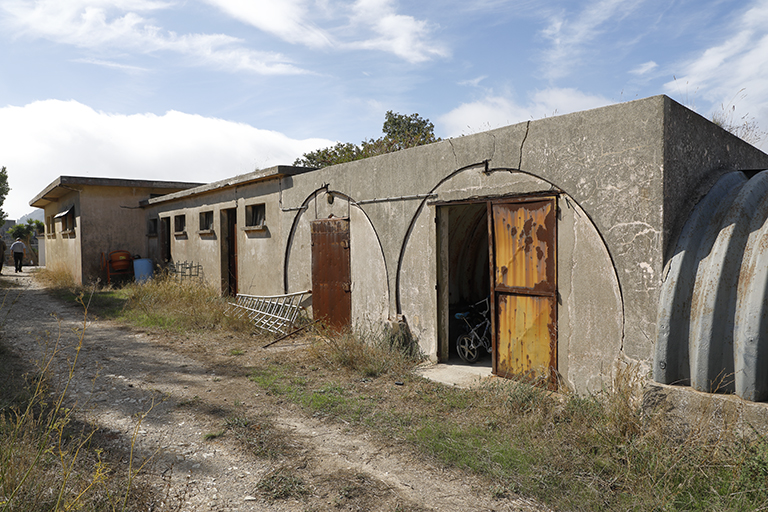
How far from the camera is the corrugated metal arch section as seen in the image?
137 inches

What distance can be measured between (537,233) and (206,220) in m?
9.90

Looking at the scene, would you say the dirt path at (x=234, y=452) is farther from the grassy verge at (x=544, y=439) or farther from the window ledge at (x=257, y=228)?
the window ledge at (x=257, y=228)

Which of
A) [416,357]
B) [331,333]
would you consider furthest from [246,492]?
[331,333]

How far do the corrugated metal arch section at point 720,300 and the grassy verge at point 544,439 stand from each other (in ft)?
1.33

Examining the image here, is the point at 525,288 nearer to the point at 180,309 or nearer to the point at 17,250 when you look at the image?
the point at 180,309

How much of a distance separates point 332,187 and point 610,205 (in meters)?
4.80

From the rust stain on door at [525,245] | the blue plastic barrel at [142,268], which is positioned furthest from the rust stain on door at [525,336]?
the blue plastic barrel at [142,268]

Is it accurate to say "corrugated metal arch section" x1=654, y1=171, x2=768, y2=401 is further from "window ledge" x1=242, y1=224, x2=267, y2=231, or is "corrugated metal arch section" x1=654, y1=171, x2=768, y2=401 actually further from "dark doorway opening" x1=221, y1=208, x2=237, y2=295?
"dark doorway opening" x1=221, y1=208, x2=237, y2=295

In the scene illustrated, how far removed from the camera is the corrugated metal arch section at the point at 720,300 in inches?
137

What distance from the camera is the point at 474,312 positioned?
709cm

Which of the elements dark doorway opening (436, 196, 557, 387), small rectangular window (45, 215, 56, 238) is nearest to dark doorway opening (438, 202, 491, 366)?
dark doorway opening (436, 196, 557, 387)

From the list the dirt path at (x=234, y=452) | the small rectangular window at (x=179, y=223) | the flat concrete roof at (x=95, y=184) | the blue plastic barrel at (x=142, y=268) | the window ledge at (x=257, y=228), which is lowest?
the dirt path at (x=234, y=452)

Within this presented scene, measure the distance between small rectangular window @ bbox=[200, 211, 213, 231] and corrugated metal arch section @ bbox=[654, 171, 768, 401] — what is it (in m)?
10.9

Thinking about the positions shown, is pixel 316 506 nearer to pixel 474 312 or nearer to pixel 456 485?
pixel 456 485
